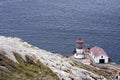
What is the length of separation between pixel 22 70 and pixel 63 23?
99.9m

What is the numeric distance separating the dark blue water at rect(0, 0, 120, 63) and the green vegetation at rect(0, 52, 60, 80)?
66047 mm

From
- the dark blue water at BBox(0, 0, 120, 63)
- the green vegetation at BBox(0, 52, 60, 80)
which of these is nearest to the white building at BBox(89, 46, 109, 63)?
the dark blue water at BBox(0, 0, 120, 63)

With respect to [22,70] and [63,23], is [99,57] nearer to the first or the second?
[63,23]

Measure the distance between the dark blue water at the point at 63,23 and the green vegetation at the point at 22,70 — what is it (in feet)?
217

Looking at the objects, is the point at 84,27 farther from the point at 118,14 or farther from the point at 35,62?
the point at 35,62

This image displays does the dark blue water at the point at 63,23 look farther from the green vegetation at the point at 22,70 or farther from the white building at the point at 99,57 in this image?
the green vegetation at the point at 22,70

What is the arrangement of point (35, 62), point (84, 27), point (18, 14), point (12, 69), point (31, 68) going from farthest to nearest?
point (18, 14), point (84, 27), point (35, 62), point (31, 68), point (12, 69)

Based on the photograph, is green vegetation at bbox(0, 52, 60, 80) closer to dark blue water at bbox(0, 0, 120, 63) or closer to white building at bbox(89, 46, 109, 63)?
white building at bbox(89, 46, 109, 63)

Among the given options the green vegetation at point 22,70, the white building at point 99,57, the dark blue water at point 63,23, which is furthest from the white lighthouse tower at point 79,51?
the green vegetation at point 22,70

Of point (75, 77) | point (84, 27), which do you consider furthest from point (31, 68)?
point (84, 27)

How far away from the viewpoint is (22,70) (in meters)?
23.6

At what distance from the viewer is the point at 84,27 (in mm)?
119375

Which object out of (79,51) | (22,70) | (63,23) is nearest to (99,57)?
(79,51)

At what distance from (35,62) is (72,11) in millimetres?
112394
